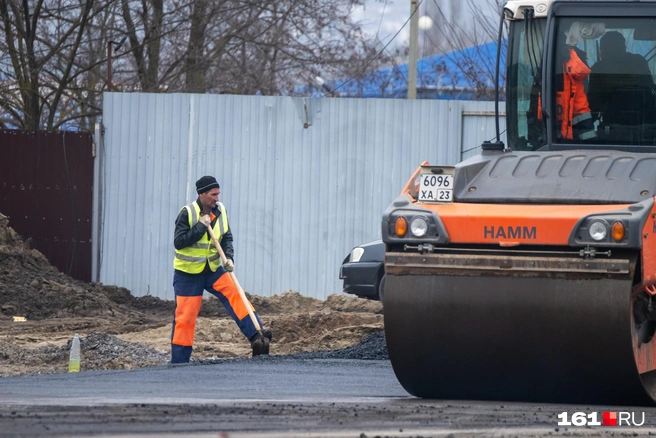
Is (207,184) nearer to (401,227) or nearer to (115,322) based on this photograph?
(401,227)

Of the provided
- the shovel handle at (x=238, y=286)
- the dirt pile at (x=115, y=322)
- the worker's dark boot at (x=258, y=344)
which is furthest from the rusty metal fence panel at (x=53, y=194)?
the worker's dark boot at (x=258, y=344)

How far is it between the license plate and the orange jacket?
1.23m

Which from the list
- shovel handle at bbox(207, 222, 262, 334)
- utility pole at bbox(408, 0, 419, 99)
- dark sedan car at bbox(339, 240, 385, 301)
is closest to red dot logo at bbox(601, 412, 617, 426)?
shovel handle at bbox(207, 222, 262, 334)

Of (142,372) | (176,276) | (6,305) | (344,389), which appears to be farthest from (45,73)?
(344,389)

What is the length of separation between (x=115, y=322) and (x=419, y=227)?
26.3 ft

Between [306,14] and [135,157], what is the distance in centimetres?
690

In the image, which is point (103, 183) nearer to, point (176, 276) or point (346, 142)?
point (346, 142)

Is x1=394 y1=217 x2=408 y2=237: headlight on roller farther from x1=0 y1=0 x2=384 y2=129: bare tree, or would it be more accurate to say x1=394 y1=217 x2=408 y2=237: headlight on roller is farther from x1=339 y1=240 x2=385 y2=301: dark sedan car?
x1=0 y1=0 x2=384 y2=129: bare tree

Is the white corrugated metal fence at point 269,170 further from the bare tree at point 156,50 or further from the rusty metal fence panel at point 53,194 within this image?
the bare tree at point 156,50

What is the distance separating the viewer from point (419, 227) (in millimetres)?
6195

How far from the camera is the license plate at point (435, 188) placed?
6.40 m

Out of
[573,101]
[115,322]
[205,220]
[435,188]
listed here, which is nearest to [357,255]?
[115,322]

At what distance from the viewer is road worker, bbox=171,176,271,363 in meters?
9.52

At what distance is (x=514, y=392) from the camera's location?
6234 millimetres
